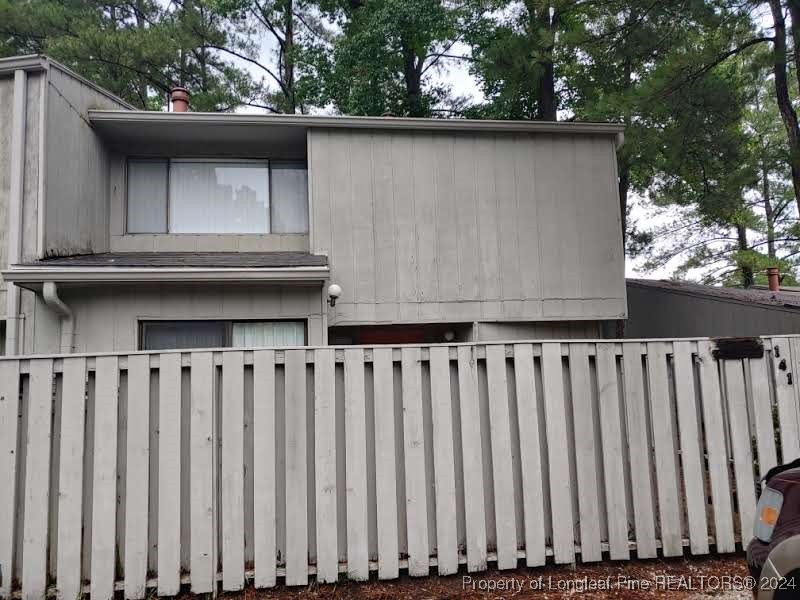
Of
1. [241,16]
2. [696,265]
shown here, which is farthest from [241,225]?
[696,265]

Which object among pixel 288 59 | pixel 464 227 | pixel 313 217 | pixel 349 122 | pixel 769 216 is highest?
pixel 288 59

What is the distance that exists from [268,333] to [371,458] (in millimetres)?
3388

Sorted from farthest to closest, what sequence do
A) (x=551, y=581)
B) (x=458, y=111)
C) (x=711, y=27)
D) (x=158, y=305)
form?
(x=458, y=111) → (x=711, y=27) → (x=158, y=305) → (x=551, y=581)

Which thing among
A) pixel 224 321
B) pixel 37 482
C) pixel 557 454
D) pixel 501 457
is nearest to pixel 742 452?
pixel 557 454

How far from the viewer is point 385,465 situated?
3396 mm

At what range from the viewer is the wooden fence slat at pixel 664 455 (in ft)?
11.6

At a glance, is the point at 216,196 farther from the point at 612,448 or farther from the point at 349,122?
the point at 612,448

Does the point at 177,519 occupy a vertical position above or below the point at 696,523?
above

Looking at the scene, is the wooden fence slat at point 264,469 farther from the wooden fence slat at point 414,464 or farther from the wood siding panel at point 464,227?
the wood siding panel at point 464,227

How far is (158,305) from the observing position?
6.11 m

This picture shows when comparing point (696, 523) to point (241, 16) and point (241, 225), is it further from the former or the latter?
point (241, 16)

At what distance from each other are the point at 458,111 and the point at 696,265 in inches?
441

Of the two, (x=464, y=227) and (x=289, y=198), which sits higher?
(x=289, y=198)

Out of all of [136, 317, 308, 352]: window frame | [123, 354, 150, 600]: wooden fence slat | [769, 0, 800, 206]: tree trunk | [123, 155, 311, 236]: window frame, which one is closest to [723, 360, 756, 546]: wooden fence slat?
[123, 354, 150, 600]: wooden fence slat
